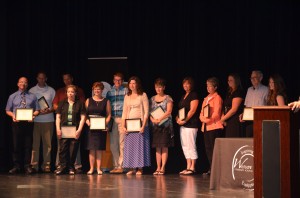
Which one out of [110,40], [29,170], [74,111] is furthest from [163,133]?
[110,40]

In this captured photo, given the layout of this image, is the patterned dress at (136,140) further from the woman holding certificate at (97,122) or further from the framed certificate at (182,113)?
the framed certificate at (182,113)

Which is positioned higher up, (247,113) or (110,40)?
(110,40)

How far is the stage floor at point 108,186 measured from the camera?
659cm

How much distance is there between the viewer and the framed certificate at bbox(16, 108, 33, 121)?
9289mm

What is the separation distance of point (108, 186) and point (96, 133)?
73.1 inches

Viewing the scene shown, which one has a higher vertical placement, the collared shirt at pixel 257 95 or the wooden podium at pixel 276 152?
the collared shirt at pixel 257 95

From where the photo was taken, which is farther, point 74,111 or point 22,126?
point 22,126

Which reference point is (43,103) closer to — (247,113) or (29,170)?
(29,170)

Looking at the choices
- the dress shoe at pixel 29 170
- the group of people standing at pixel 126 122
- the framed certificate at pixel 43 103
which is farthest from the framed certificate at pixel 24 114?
the dress shoe at pixel 29 170

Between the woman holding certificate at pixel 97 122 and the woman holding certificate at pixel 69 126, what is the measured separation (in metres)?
0.13

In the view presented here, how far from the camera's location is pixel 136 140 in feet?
30.2

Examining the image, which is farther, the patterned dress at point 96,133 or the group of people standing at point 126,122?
the patterned dress at point 96,133

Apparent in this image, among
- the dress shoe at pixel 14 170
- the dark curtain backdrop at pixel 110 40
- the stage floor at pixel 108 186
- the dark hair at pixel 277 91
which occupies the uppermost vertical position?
the dark curtain backdrop at pixel 110 40

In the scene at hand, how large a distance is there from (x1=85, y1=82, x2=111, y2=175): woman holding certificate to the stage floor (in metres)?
0.39
